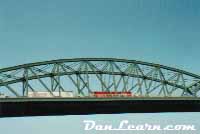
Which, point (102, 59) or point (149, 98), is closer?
point (149, 98)

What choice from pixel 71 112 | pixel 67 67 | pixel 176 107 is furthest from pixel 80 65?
pixel 176 107

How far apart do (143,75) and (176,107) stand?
9.25 meters

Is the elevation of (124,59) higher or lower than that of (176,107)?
higher

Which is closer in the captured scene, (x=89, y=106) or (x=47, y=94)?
(x=89, y=106)

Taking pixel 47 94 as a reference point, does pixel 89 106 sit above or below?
below

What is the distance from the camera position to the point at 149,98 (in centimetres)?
9800

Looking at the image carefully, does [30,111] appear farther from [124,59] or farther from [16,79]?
[124,59]

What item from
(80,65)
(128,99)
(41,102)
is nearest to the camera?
(41,102)

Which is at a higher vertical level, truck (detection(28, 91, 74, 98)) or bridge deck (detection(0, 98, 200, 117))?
truck (detection(28, 91, 74, 98))

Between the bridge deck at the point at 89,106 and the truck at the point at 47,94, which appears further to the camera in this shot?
the truck at the point at 47,94

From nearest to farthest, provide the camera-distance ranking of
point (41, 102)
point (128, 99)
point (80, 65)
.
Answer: point (41, 102) < point (128, 99) < point (80, 65)

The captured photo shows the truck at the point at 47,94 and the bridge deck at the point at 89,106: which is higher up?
the truck at the point at 47,94

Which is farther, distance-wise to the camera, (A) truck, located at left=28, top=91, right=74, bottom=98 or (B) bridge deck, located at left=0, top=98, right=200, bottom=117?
(A) truck, located at left=28, top=91, right=74, bottom=98

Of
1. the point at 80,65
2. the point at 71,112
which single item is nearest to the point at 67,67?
the point at 80,65
